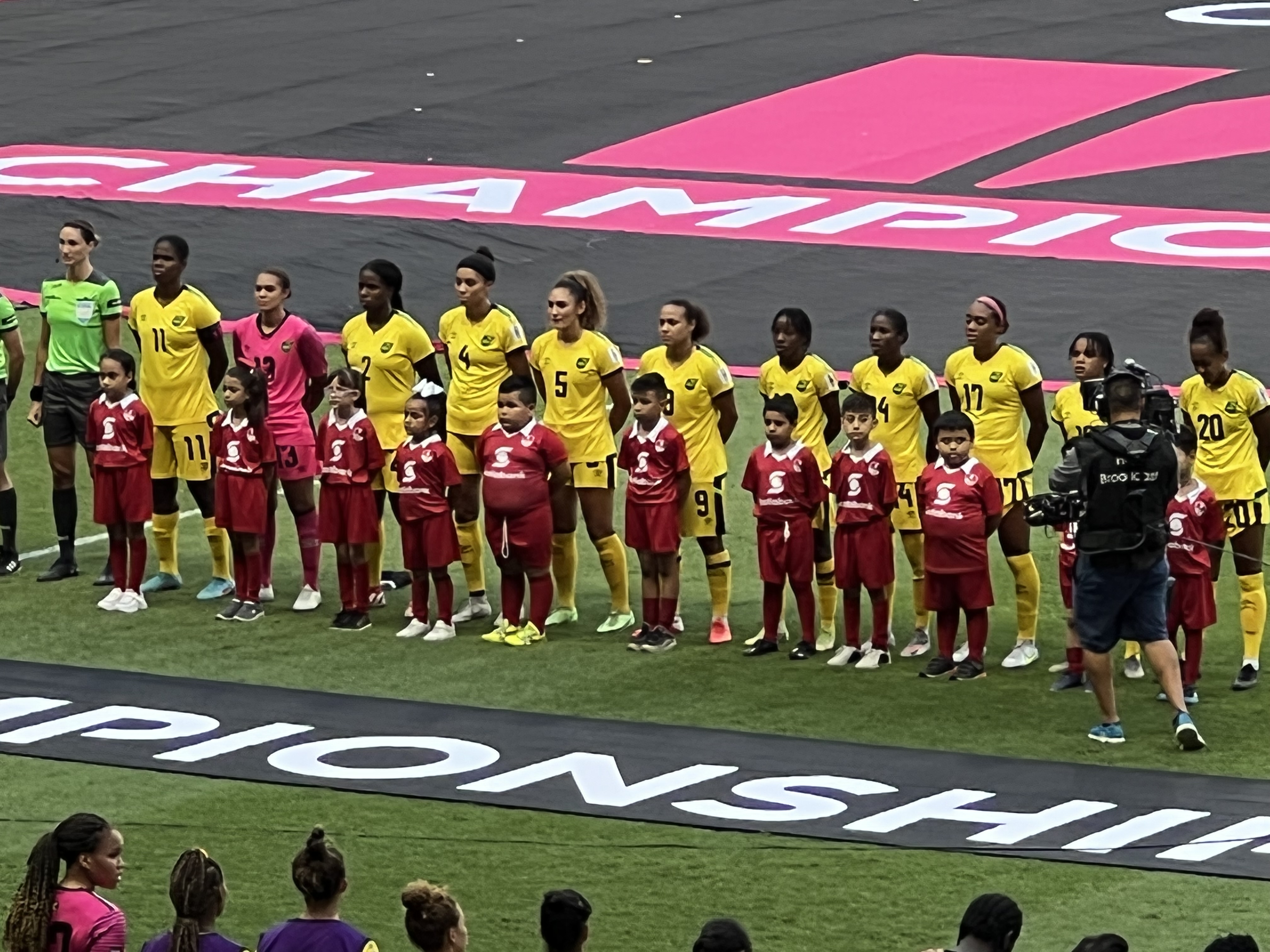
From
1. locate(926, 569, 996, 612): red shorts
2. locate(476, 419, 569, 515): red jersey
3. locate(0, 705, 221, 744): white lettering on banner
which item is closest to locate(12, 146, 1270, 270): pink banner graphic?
locate(476, 419, 569, 515): red jersey

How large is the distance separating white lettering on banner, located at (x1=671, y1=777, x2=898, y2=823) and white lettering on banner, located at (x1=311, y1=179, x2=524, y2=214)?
1274 centimetres

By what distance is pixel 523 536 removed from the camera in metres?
14.9

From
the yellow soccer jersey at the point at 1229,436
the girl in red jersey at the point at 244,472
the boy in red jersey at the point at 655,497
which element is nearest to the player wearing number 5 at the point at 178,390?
the girl in red jersey at the point at 244,472

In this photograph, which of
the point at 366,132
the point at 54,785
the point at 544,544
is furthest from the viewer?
the point at 366,132

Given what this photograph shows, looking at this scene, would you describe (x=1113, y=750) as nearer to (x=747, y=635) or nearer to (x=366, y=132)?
(x=747, y=635)

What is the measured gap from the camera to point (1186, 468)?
45.4ft

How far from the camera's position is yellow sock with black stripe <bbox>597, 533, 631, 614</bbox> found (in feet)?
50.0

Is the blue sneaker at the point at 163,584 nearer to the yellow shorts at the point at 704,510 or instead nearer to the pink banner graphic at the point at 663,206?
the yellow shorts at the point at 704,510

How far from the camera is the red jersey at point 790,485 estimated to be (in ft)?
47.7

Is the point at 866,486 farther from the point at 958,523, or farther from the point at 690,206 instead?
the point at 690,206

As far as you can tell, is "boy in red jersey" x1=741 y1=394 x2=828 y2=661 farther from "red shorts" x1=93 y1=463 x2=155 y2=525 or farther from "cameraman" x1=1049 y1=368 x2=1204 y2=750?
"red shorts" x1=93 y1=463 x2=155 y2=525

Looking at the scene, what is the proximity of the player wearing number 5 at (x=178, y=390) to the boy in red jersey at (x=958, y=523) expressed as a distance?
4.19 metres

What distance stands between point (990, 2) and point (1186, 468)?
22687 millimetres

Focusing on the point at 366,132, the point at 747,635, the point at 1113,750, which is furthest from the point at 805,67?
the point at 1113,750
